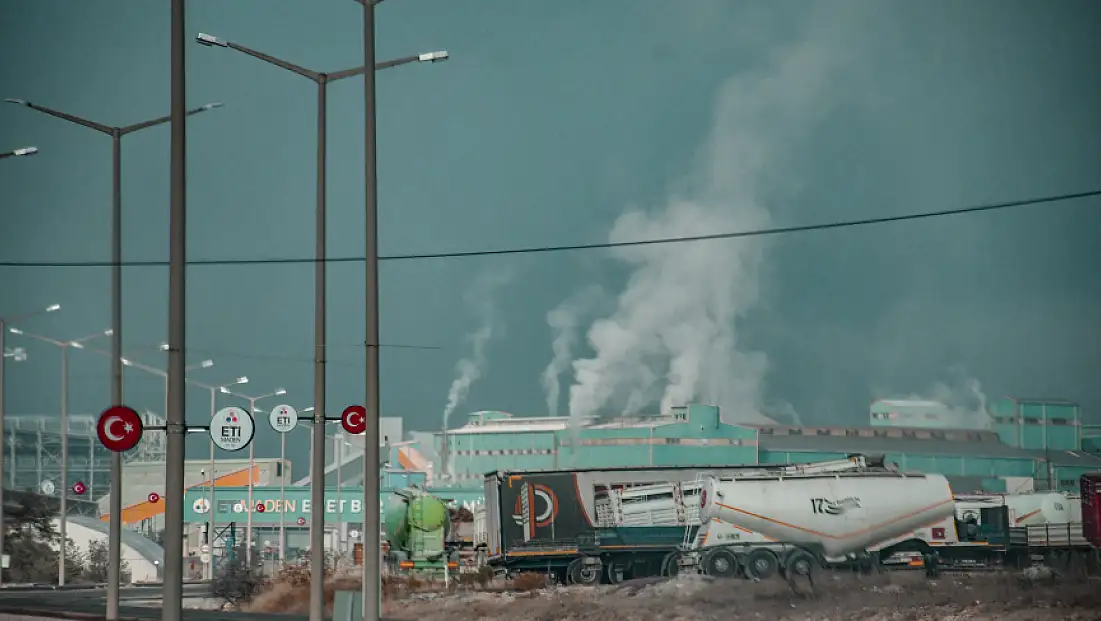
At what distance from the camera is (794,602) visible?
3384 centimetres

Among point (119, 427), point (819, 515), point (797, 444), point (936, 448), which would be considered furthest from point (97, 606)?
point (797, 444)

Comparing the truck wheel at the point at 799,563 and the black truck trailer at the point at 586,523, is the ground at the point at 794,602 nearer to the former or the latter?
the truck wheel at the point at 799,563

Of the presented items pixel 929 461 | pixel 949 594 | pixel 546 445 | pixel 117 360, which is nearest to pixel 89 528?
pixel 546 445

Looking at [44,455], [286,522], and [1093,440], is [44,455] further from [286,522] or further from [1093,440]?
[1093,440]

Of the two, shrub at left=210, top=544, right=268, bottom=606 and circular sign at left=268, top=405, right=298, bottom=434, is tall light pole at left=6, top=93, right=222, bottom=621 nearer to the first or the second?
circular sign at left=268, top=405, right=298, bottom=434

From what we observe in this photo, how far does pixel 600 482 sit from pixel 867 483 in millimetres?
8626

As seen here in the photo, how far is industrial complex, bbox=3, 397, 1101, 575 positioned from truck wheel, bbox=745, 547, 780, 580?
11011 millimetres

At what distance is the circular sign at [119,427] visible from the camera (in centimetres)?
1752

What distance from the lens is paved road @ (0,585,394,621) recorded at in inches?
1273

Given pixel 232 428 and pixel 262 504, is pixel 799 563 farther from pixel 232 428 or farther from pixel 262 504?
pixel 262 504

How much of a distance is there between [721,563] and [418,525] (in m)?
10.4

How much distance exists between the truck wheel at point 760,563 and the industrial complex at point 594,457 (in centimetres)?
1101

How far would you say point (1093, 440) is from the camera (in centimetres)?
7162

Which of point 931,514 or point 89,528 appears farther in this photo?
point 89,528
